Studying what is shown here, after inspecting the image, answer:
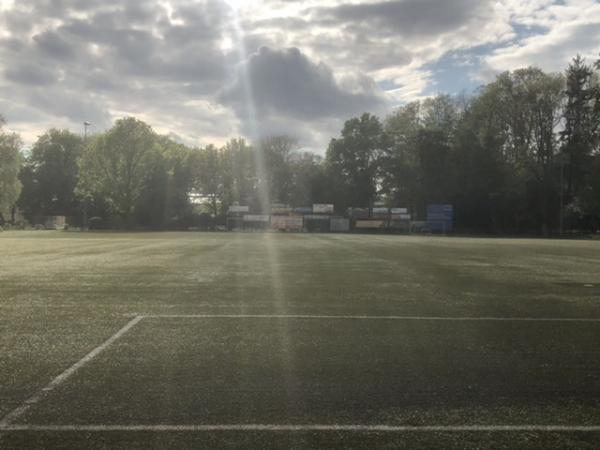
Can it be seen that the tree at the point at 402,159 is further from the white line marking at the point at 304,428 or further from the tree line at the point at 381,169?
the white line marking at the point at 304,428

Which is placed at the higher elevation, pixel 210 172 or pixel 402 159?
pixel 402 159

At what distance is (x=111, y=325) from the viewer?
8688mm

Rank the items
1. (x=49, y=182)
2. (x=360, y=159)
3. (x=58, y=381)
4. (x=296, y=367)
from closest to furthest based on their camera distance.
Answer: (x=58, y=381)
(x=296, y=367)
(x=360, y=159)
(x=49, y=182)

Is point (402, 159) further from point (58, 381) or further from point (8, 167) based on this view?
point (58, 381)

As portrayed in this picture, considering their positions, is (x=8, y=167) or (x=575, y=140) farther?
(x=575, y=140)

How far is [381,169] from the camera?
9700 cm

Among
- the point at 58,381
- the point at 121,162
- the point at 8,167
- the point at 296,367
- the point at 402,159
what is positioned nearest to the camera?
the point at 58,381

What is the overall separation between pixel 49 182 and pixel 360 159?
56582 millimetres

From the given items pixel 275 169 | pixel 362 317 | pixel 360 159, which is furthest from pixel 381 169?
pixel 362 317

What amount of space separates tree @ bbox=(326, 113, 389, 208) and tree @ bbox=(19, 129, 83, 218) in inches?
1866

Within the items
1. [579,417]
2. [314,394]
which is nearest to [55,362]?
[314,394]

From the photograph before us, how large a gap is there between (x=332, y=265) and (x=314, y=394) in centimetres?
1434

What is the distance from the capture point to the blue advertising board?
78750 millimetres

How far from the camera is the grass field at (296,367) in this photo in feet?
→ 14.8
